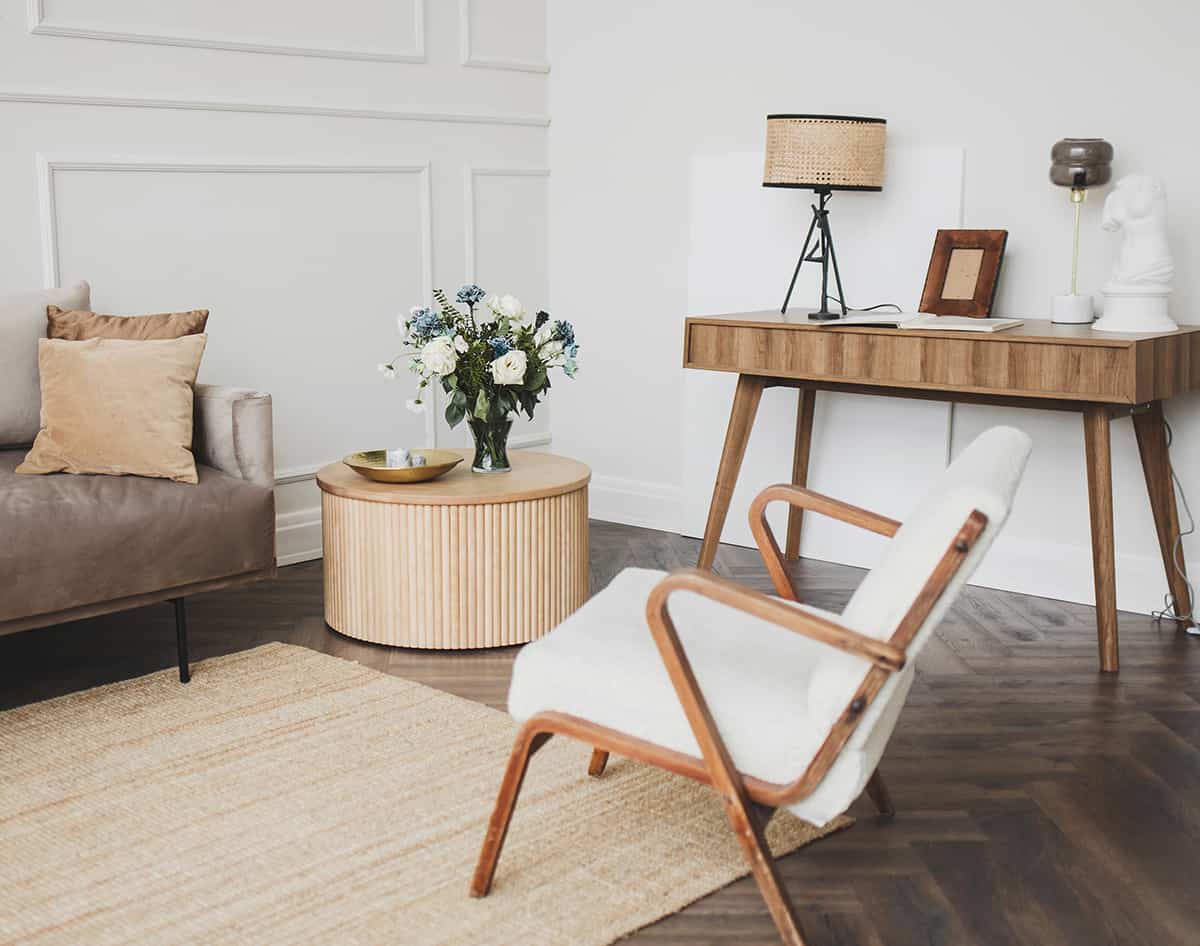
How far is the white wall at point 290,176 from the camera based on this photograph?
3850 mm

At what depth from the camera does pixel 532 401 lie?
3.61 meters

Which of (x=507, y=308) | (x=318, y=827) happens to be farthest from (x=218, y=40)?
(x=318, y=827)

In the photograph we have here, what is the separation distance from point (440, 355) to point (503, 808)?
5.13ft

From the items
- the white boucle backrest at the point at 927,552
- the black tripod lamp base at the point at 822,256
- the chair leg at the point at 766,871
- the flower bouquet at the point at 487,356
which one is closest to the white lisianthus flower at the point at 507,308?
the flower bouquet at the point at 487,356

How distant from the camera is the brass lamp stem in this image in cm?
379

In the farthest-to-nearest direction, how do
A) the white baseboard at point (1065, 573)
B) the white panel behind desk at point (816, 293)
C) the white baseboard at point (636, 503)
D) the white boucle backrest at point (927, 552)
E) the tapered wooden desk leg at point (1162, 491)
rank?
the white baseboard at point (636, 503), the white panel behind desk at point (816, 293), the white baseboard at point (1065, 573), the tapered wooden desk leg at point (1162, 491), the white boucle backrest at point (927, 552)

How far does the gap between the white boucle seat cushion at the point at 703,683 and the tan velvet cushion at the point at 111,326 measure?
1.72 m

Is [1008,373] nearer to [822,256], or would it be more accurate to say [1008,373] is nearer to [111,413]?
[822,256]

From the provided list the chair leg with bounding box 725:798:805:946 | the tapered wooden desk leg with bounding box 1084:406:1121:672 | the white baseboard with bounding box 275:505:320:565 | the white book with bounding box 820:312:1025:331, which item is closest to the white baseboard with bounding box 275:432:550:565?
the white baseboard with bounding box 275:505:320:565

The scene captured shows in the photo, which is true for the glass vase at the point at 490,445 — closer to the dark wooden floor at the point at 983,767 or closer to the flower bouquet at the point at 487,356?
the flower bouquet at the point at 487,356

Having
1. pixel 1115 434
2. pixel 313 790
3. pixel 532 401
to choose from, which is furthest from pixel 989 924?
pixel 1115 434

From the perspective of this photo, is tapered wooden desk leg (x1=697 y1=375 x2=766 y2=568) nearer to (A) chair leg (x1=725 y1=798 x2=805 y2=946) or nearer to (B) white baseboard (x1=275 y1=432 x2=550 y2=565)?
(B) white baseboard (x1=275 y1=432 x2=550 y2=565)

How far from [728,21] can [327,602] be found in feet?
8.19

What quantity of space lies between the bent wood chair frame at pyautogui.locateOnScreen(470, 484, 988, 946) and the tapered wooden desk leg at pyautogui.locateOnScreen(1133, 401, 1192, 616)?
2103mm
